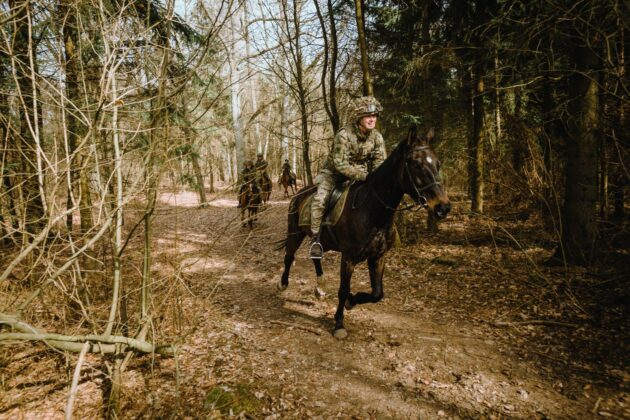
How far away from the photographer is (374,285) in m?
4.66

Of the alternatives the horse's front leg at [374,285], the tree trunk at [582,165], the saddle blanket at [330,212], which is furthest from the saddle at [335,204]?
the tree trunk at [582,165]

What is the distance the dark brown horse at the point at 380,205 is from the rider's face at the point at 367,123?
716mm

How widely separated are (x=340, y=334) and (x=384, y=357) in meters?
0.75

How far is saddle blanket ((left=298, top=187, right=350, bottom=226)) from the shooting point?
16.3 ft

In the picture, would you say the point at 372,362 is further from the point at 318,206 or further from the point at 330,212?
the point at 318,206

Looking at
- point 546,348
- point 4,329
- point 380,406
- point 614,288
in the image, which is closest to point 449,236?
point 614,288

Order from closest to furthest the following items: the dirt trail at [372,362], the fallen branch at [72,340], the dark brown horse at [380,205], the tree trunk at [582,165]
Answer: the fallen branch at [72,340], the dirt trail at [372,362], the dark brown horse at [380,205], the tree trunk at [582,165]

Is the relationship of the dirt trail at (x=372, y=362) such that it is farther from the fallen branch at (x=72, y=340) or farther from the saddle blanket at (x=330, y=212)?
the saddle blanket at (x=330, y=212)

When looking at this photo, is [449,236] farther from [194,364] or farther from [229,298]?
[194,364]

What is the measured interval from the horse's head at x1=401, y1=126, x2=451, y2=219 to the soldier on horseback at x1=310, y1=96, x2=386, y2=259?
0.93m

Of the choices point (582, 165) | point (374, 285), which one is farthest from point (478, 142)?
point (374, 285)

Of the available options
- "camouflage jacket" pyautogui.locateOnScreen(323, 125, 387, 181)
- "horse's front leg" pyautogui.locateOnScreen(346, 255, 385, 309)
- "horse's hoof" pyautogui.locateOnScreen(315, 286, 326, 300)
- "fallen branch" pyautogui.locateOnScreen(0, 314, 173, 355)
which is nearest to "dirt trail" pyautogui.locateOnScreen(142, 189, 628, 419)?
"horse's hoof" pyautogui.locateOnScreen(315, 286, 326, 300)

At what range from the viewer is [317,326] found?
16.8ft

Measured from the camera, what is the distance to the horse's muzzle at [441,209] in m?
3.56
